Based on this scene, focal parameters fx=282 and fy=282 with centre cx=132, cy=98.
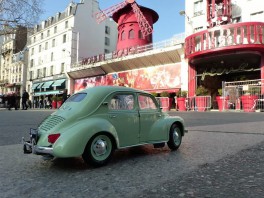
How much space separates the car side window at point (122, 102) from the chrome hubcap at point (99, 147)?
579mm

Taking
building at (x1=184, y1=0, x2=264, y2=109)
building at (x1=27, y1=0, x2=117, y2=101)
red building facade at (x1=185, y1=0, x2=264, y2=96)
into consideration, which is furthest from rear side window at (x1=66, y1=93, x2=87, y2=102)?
building at (x1=27, y1=0, x2=117, y2=101)

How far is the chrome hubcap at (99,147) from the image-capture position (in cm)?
363

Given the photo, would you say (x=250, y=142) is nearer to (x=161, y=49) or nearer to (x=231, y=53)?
(x=231, y=53)

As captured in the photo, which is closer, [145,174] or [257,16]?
[145,174]

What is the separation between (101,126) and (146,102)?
1.18 m

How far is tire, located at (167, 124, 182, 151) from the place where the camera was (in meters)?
4.79

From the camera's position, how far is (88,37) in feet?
143

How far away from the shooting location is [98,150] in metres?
3.65

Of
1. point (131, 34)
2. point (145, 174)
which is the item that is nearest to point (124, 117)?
point (145, 174)

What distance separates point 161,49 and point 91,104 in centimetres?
2428

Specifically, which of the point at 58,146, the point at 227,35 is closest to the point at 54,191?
the point at 58,146

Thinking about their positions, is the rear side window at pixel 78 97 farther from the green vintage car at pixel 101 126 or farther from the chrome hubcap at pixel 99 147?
the chrome hubcap at pixel 99 147

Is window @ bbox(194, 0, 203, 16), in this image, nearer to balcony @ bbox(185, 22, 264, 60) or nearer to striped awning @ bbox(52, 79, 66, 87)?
balcony @ bbox(185, 22, 264, 60)

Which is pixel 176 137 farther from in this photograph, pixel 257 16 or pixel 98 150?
pixel 257 16
